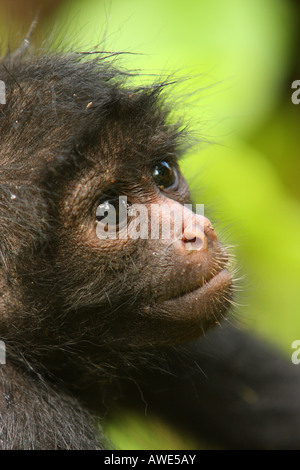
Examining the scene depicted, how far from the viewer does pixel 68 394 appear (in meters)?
3.15

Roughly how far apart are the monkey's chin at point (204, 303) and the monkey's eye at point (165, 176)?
0.56 meters

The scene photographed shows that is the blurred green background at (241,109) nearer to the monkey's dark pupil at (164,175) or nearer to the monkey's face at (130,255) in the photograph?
the monkey's dark pupil at (164,175)

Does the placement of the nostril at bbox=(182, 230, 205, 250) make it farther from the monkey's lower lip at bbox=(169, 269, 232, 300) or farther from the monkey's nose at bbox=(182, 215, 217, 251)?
the monkey's lower lip at bbox=(169, 269, 232, 300)

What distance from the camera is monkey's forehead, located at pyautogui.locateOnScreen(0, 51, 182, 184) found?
274 cm

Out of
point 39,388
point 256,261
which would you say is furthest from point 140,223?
point 256,261

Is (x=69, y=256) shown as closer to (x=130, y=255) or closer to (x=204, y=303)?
(x=130, y=255)

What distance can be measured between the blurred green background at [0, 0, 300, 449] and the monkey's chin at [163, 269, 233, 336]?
1559mm

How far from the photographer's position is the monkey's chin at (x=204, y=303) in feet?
9.39

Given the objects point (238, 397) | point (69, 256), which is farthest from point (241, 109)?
point (69, 256)

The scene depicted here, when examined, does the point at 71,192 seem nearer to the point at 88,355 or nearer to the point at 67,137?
the point at 67,137

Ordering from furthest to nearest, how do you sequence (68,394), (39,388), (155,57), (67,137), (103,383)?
1. (155,57)
2. (103,383)
3. (68,394)
4. (39,388)
5. (67,137)

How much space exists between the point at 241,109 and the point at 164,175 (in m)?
2.17

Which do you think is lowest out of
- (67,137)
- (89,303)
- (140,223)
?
(89,303)

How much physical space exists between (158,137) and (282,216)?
2379mm
